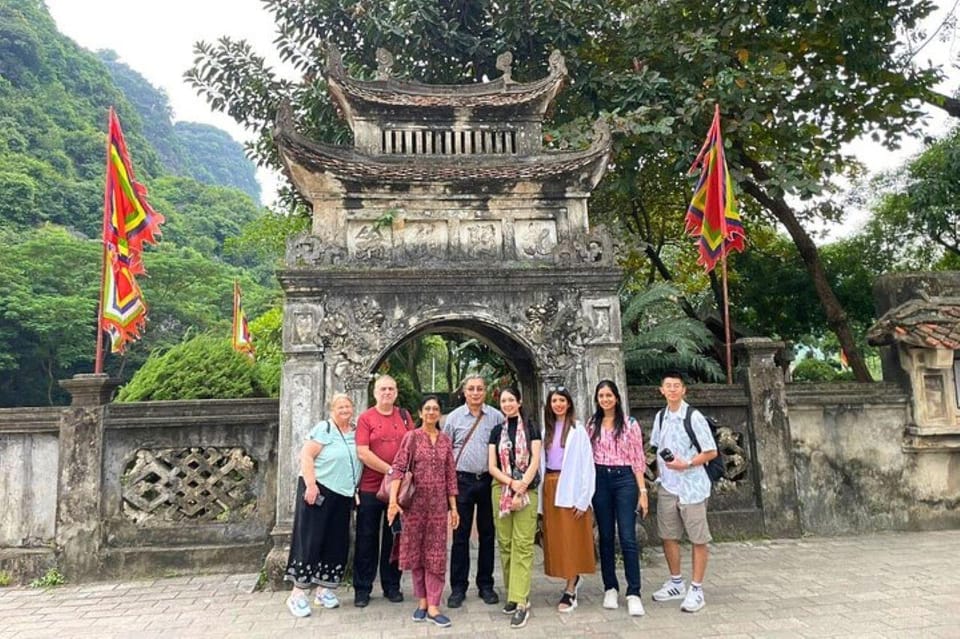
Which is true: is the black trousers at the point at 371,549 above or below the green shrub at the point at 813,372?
below

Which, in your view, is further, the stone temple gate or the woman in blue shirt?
the stone temple gate

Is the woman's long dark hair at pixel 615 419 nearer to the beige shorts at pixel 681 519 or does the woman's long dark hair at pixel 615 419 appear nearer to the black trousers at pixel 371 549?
the beige shorts at pixel 681 519

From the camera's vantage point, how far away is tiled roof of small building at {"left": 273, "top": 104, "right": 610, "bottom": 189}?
689cm

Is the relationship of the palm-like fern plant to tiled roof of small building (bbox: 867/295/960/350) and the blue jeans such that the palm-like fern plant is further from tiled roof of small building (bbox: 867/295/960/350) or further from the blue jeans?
the blue jeans

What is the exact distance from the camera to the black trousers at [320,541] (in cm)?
516

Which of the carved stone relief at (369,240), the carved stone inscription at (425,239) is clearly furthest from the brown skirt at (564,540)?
the carved stone relief at (369,240)

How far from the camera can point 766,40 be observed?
11.0 metres

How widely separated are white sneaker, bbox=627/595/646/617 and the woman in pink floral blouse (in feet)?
0.07

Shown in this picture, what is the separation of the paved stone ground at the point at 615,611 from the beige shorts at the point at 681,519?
0.58 meters

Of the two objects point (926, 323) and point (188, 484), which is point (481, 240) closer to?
point (188, 484)

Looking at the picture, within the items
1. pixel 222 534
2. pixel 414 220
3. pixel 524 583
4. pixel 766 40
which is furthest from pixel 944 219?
pixel 222 534

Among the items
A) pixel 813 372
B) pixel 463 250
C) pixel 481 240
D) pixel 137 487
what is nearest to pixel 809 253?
pixel 813 372

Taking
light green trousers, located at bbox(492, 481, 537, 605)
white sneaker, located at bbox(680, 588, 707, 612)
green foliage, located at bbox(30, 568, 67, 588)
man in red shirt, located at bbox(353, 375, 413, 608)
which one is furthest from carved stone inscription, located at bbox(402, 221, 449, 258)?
green foliage, located at bbox(30, 568, 67, 588)

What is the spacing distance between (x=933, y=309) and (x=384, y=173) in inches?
270
